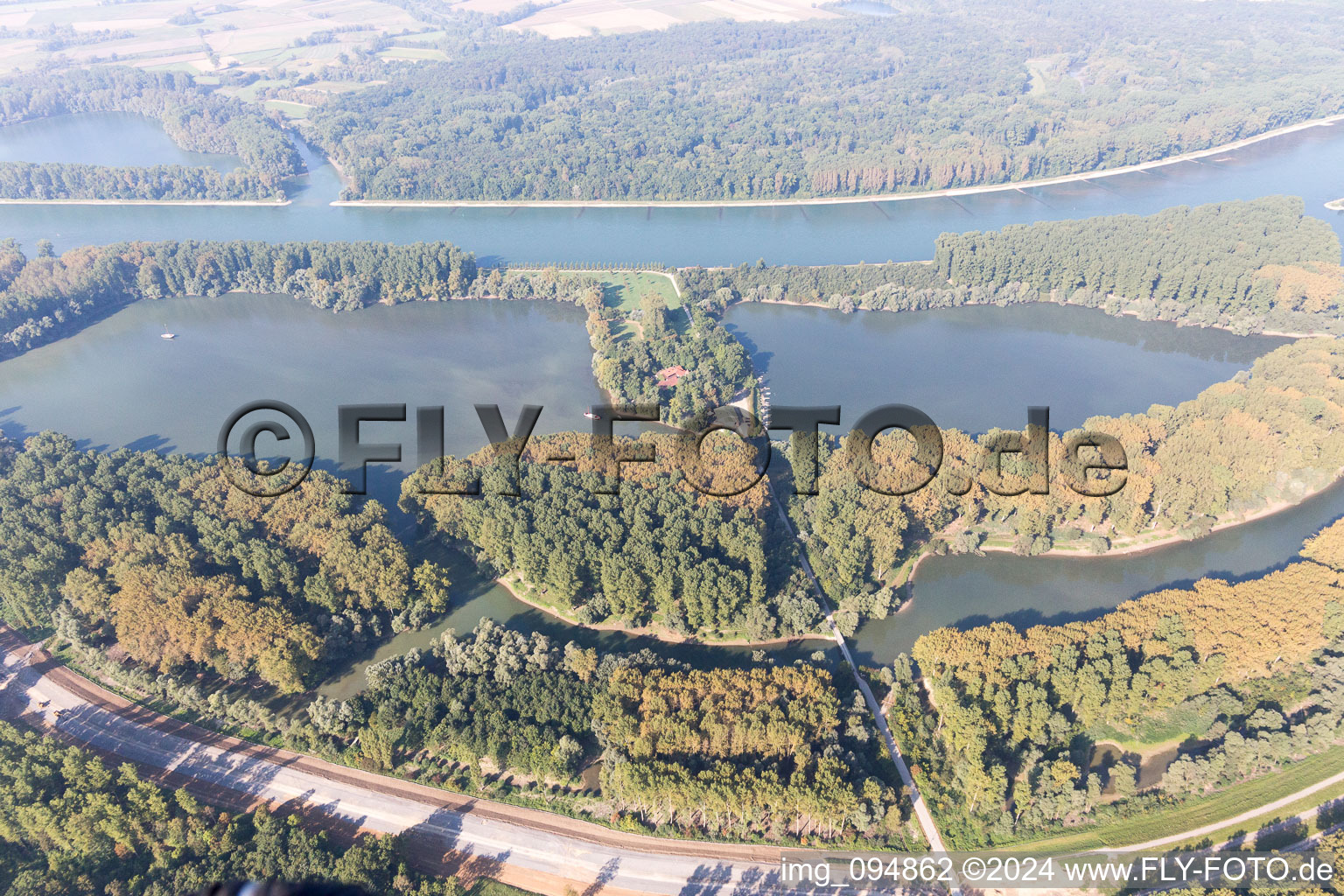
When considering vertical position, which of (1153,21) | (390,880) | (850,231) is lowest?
(390,880)

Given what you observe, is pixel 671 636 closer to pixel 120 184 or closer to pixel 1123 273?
pixel 1123 273

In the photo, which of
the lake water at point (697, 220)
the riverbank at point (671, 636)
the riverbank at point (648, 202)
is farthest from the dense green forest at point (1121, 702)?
the riverbank at point (648, 202)

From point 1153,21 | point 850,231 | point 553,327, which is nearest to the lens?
point 553,327

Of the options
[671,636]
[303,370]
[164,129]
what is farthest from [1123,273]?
[164,129]

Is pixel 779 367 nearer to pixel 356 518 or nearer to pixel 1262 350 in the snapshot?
pixel 356 518

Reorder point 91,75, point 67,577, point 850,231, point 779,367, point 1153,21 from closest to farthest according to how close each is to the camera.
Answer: point 67,577
point 779,367
point 850,231
point 91,75
point 1153,21

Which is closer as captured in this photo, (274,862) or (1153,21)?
(274,862)

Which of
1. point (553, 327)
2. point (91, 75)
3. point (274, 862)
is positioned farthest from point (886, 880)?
point (91, 75)
